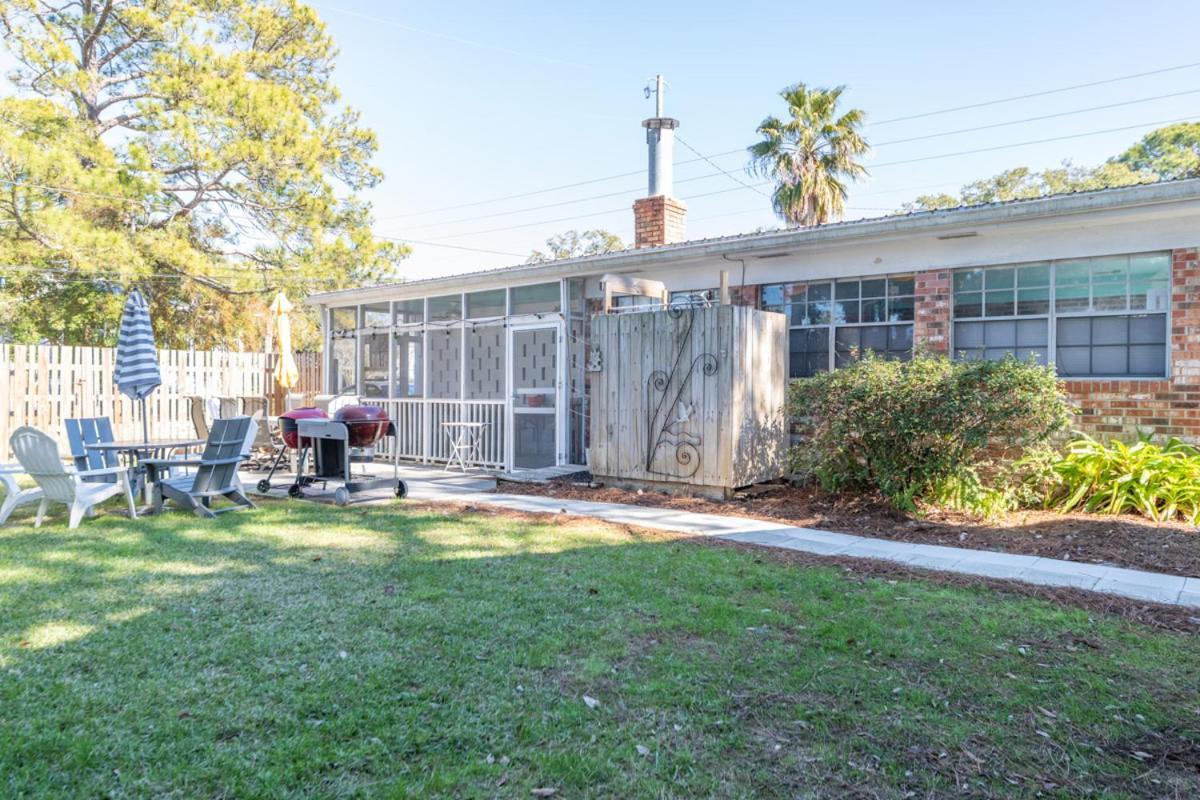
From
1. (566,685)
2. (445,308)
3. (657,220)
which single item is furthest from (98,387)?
(566,685)

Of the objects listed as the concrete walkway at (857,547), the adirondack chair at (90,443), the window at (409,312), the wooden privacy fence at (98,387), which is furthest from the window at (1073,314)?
the wooden privacy fence at (98,387)

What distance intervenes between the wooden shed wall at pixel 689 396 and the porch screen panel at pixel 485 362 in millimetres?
2982

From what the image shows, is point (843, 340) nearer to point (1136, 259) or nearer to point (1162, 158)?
point (1136, 259)

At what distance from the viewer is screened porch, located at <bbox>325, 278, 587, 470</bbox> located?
438 inches

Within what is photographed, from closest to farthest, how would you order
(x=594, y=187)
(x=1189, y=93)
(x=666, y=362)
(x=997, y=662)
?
(x=997, y=662)
(x=666, y=362)
(x=1189, y=93)
(x=594, y=187)

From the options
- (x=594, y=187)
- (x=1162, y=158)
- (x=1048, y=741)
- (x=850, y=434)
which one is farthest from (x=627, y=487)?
(x=1162, y=158)

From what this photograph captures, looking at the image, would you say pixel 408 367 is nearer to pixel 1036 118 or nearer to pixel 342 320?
pixel 342 320

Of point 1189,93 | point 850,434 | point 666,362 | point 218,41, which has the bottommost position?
point 850,434

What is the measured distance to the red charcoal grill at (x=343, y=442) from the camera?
27.5 ft

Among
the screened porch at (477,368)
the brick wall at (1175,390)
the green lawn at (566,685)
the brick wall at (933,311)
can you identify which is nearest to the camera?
the green lawn at (566,685)

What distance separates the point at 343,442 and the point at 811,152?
16.8m

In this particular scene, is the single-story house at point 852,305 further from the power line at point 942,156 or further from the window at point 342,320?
the power line at point 942,156

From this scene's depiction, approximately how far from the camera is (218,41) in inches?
848

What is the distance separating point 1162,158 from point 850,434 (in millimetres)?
29495
